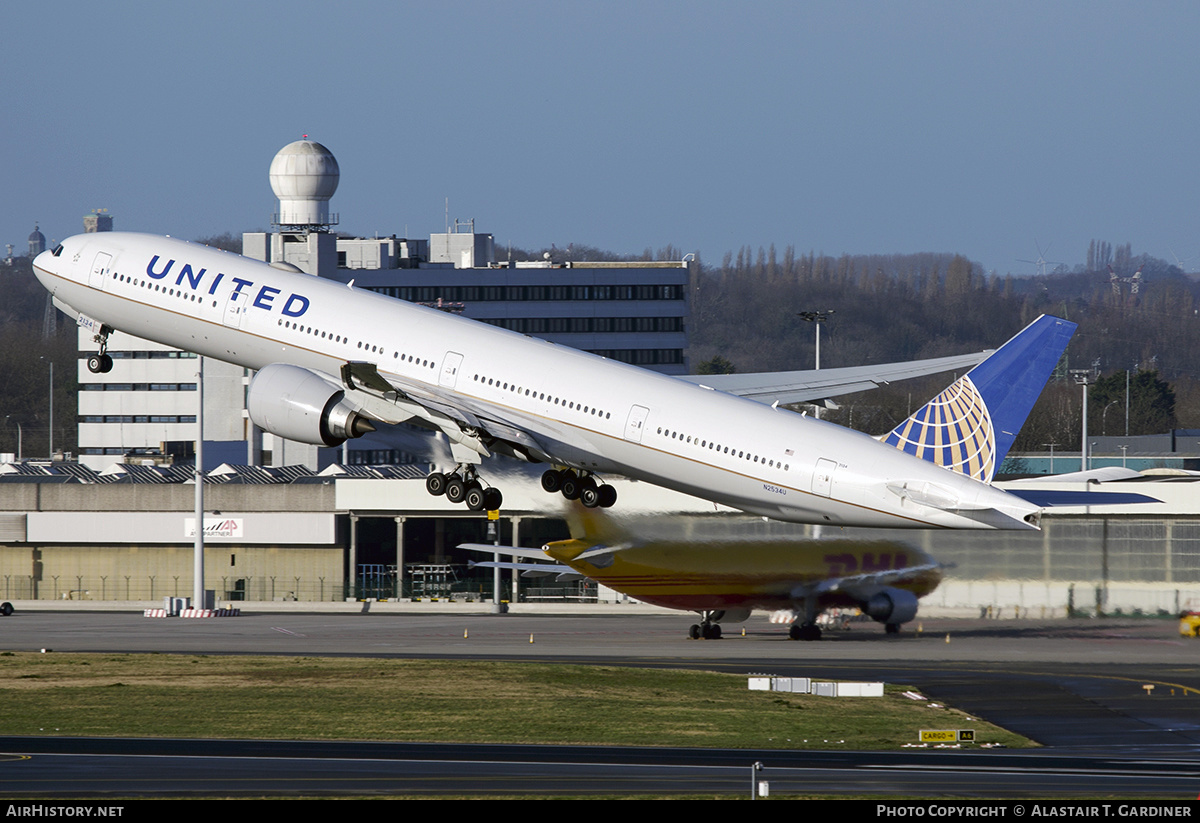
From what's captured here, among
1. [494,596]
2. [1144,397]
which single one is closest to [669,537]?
[494,596]

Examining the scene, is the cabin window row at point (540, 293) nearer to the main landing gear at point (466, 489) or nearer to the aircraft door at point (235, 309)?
the aircraft door at point (235, 309)

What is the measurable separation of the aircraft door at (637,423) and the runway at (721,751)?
11.2m

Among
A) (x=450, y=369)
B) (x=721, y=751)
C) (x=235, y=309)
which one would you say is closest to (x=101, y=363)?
(x=235, y=309)

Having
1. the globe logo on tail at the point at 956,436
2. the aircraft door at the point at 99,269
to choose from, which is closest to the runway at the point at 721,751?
the globe logo on tail at the point at 956,436

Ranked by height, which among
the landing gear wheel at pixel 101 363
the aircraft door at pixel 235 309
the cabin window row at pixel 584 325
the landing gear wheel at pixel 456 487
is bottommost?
the landing gear wheel at pixel 456 487

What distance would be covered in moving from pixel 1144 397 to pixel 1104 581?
142m

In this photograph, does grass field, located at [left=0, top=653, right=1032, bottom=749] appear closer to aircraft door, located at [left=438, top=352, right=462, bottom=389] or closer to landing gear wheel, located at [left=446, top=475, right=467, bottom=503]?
landing gear wheel, located at [left=446, top=475, right=467, bottom=503]

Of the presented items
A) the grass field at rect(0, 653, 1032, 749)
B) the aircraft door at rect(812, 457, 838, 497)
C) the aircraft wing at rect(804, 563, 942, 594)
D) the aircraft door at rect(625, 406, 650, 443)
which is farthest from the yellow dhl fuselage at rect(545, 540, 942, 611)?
the aircraft door at rect(625, 406, 650, 443)

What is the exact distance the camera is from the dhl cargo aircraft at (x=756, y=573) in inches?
2377

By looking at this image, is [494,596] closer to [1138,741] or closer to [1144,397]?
[1138,741]

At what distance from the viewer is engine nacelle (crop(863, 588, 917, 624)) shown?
61.1 metres

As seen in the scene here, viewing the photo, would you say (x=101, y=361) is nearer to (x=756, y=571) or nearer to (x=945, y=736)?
(x=756, y=571)

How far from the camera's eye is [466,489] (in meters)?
49.0

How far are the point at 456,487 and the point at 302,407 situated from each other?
5.32m
